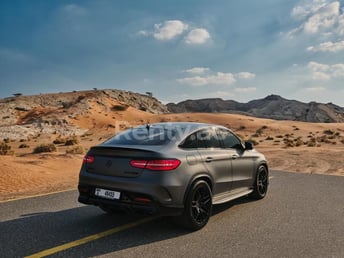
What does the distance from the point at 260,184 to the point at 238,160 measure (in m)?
1.47

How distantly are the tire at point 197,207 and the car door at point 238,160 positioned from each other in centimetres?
102

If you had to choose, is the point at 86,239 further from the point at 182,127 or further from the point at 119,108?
the point at 119,108

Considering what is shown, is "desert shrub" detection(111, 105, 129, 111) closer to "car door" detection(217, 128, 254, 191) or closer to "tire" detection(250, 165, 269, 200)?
"tire" detection(250, 165, 269, 200)

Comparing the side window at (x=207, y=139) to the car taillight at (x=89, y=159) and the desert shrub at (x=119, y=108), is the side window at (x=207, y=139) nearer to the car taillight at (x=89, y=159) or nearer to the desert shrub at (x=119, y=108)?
the car taillight at (x=89, y=159)

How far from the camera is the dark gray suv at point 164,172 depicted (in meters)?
5.00

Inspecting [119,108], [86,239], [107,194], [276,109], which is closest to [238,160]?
[107,194]

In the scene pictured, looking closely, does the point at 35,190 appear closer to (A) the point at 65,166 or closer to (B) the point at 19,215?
(B) the point at 19,215

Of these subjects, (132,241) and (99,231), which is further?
(99,231)

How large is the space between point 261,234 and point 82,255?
108 inches

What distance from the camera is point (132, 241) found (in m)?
4.95

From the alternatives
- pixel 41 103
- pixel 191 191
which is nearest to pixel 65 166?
pixel 191 191

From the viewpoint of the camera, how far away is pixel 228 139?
271 inches

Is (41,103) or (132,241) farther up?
(41,103)

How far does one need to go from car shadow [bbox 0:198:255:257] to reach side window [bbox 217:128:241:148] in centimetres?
136
